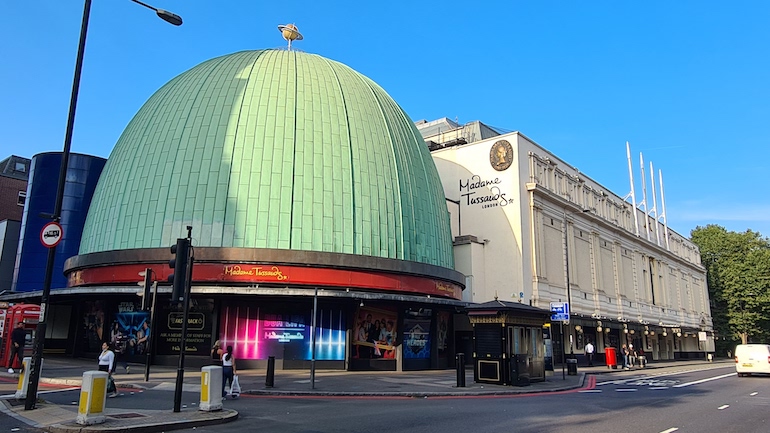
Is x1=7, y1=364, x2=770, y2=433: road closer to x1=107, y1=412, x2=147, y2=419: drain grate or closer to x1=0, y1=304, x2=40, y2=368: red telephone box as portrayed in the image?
x1=107, y1=412, x2=147, y2=419: drain grate

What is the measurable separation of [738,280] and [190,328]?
7989cm

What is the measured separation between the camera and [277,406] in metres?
15.0

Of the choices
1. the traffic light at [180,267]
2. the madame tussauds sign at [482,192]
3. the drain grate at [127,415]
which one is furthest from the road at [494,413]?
the madame tussauds sign at [482,192]

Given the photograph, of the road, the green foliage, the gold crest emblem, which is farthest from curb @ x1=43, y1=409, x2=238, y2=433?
the green foliage

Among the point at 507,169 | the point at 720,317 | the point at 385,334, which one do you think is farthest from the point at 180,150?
the point at 720,317

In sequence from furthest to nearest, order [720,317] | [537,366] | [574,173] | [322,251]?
[720,317]
[574,173]
[322,251]
[537,366]

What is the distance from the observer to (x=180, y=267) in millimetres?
12945

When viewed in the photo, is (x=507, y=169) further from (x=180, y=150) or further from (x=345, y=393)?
(x=345, y=393)

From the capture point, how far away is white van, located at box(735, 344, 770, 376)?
31406 millimetres

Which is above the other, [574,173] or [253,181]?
[574,173]

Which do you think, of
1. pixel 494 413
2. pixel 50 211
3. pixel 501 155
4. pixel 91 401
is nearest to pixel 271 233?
pixel 494 413

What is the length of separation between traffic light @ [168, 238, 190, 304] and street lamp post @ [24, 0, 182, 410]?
9.07 ft

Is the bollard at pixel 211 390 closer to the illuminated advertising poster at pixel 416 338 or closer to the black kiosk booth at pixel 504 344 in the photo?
the black kiosk booth at pixel 504 344

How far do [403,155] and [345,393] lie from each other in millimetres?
18833
